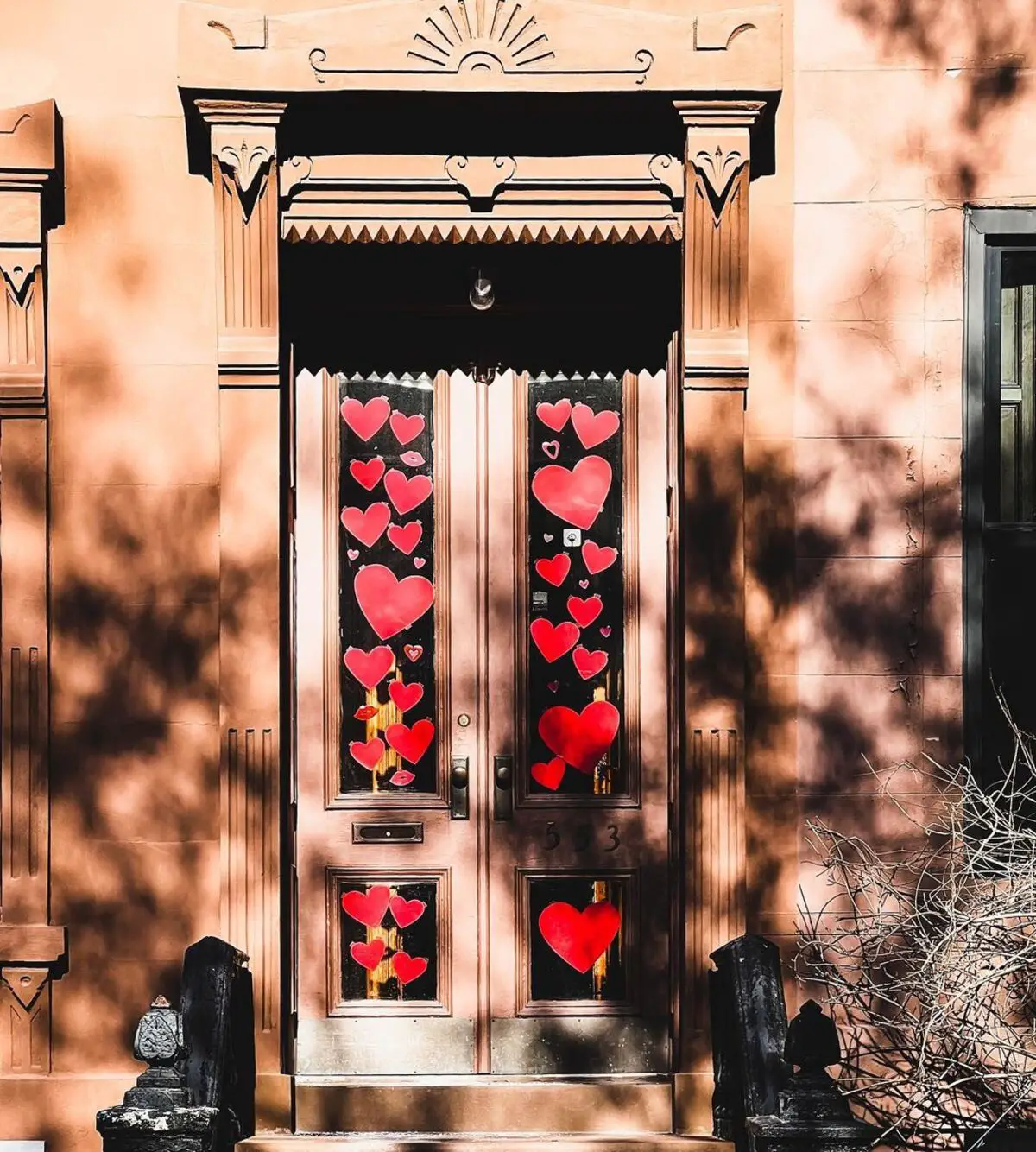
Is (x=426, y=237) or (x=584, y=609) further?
(x=584, y=609)

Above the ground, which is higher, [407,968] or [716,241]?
[716,241]

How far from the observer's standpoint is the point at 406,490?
21.2 ft

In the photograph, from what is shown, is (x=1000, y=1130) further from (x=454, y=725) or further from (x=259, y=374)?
(x=259, y=374)

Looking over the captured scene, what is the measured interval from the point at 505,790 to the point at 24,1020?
2236mm

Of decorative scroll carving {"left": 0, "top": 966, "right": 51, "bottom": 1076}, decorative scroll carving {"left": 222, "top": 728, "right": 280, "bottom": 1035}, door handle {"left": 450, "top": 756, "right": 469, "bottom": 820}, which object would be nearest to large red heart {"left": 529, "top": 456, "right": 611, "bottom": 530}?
door handle {"left": 450, "top": 756, "right": 469, "bottom": 820}

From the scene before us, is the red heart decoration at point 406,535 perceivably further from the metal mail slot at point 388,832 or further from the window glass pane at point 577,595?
the metal mail slot at point 388,832

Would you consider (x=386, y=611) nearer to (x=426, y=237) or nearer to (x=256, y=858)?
(x=256, y=858)

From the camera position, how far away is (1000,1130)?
5883 mm

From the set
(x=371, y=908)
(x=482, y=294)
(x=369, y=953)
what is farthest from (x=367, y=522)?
(x=369, y=953)

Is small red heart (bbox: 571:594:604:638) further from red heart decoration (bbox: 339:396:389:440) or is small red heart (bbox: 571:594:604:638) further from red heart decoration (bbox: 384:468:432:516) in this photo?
red heart decoration (bbox: 339:396:389:440)

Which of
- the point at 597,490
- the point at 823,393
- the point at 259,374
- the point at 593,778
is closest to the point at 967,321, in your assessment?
the point at 823,393

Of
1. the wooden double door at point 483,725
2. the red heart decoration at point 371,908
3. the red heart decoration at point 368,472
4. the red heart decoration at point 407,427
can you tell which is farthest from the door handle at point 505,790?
the red heart decoration at point 407,427

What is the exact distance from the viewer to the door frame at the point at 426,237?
231 inches

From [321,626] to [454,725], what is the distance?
746mm
